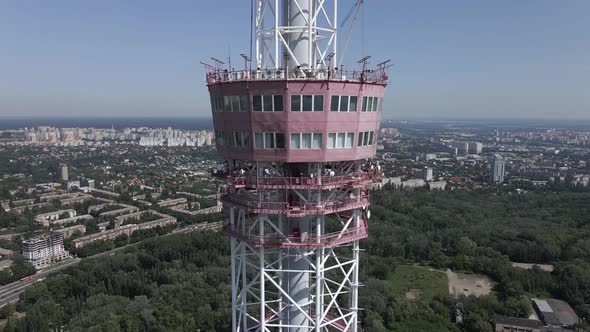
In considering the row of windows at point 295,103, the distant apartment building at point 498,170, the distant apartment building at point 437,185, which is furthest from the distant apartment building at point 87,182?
the row of windows at point 295,103

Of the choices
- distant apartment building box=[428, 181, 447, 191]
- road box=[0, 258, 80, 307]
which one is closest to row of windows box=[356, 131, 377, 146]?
road box=[0, 258, 80, 307]

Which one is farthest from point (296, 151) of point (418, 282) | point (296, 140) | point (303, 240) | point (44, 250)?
point (44, 250)

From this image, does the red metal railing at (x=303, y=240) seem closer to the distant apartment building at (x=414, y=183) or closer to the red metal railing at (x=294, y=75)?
the red metal railing at (x=294, y=75)

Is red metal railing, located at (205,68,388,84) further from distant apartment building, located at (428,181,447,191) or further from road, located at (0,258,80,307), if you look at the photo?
distant apartment building, located at (428,181,447,191)

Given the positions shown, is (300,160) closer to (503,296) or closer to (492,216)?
(503,296)

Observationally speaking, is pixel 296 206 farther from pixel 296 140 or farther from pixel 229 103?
pixel 229 103
